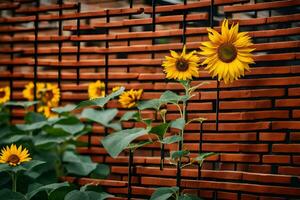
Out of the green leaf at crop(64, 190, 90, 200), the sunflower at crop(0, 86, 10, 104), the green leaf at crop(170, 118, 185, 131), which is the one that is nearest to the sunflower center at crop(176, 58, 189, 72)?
the green leaf at crop(170, 118, 185, 131)

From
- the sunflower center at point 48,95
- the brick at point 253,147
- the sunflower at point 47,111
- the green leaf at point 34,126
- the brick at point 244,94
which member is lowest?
the brick at point 253,147

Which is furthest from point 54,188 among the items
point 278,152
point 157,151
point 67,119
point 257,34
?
point 257,34

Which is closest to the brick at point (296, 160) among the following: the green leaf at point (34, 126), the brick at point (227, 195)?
the brick at point (227, 195)

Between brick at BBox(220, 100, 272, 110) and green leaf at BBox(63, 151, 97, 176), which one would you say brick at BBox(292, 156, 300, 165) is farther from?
green leaf at BBox(63, 151, 97, 176)

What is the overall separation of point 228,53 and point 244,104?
418mm

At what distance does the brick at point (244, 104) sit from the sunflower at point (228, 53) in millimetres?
330

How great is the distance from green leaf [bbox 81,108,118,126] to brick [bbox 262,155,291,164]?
3.22 ft

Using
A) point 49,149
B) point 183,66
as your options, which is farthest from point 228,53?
point 49,149

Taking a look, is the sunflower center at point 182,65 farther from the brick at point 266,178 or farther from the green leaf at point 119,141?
the brick at point 266,178

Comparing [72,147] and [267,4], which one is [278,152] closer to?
[267,4]

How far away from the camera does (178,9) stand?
10.4ft

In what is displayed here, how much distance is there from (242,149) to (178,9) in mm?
922

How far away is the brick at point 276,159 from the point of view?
2678mm

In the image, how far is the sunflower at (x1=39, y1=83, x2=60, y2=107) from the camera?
3.70m
